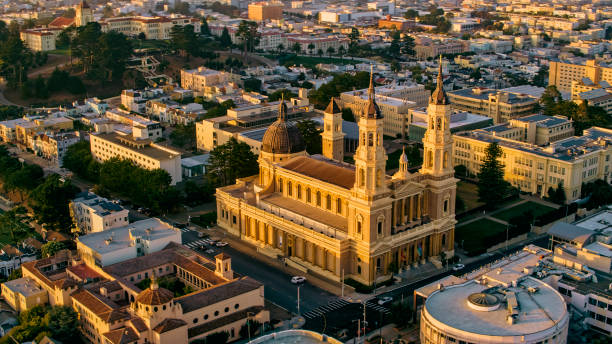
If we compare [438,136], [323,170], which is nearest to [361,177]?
[323,170]

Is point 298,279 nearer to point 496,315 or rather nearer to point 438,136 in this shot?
point 438,136

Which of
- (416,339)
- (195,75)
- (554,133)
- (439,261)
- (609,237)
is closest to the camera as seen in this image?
(416,339)

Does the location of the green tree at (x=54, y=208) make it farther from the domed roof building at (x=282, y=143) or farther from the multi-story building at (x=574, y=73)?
the multi-story building at (x=574, y=73)

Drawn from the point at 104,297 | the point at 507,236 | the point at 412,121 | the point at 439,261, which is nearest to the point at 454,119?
the point at 412,121

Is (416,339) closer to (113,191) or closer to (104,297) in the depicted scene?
(104,297)

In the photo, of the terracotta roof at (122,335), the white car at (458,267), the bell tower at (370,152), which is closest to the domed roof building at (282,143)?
the bell tower at (370,152)

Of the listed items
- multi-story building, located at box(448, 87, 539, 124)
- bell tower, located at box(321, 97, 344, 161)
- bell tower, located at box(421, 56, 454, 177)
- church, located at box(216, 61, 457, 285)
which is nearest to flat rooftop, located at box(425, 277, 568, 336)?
church, located at box(216, 61, 457, 285)
